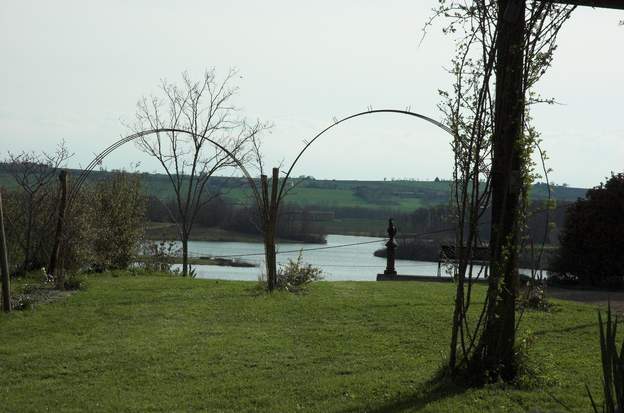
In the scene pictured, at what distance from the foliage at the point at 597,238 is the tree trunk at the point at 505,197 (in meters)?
8.66

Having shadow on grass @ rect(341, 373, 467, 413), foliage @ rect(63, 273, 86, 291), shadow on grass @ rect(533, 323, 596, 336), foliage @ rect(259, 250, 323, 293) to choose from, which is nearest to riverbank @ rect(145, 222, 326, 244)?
foliage @ rect(259, 250, 323, 293)

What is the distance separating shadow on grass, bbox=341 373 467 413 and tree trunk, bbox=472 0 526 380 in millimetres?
270

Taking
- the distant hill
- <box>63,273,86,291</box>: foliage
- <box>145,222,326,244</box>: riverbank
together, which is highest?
the distant hill

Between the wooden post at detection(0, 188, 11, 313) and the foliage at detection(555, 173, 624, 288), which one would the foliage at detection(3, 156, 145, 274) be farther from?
the foliage at detection(555, 173, 624, 288)

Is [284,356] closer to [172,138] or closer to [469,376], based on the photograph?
[469,376]

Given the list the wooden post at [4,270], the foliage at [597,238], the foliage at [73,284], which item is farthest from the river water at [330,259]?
the wooden post at [4,270]

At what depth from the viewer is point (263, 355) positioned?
21.1 feet

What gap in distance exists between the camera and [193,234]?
18.7 metres

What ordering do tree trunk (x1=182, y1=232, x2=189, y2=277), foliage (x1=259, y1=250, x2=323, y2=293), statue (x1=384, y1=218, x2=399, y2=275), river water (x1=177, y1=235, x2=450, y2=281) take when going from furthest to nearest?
tree trunk (x1=182, y1=232, x2=189, y2=277)
river water (x1=177, y1=235, x2=450, y2=281)
statue (x1=384, y1=218, x2=399, y2=275)
foliage (x1=259, y1=250, x2=323, y2=293)

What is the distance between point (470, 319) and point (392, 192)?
1605 cm

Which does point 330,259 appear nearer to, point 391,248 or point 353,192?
point 391,248

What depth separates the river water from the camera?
14.8 meters

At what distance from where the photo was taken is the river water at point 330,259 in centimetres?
1479

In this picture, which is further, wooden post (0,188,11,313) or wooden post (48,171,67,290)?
wooden post (48,171,67,290)
